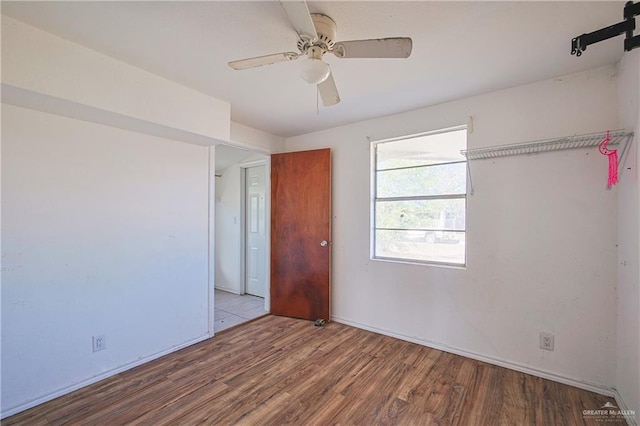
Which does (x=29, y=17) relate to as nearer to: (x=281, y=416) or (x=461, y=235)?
(x=281, y=416)

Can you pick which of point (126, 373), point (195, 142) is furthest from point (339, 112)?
point (126, 373)

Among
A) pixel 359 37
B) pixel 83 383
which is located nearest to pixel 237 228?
pixel 83 383

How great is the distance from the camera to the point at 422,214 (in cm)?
285

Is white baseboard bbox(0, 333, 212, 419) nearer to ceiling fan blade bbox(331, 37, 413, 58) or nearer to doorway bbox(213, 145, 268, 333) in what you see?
doorway bbox(213, 145, 268, 333)

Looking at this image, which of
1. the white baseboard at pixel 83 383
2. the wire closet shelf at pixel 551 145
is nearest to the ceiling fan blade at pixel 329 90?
the wire closet shelf at pixel 551 145

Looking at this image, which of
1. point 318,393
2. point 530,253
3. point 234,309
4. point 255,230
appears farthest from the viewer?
point 255,230

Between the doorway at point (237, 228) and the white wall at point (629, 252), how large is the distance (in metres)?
3.61

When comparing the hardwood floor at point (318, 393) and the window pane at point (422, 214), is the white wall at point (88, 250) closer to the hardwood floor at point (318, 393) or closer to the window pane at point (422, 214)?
the hardwood floor at point (318, 393)

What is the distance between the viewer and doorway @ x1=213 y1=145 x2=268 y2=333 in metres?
4.30

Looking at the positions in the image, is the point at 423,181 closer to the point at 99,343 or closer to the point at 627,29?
the point at 627,29

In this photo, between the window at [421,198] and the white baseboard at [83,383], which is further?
the window at [421,198]

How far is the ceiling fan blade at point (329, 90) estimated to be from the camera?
1.71 meters

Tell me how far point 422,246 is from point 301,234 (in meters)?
1.45

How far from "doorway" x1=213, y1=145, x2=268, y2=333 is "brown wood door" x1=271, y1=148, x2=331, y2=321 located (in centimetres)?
65
